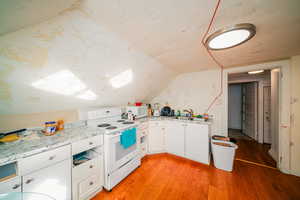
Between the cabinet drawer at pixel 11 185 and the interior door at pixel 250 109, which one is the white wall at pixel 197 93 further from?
the cabinet drawer at pixel 11 185

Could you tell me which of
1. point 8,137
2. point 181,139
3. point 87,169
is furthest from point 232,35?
point 8,137

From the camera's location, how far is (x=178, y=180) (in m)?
1.75

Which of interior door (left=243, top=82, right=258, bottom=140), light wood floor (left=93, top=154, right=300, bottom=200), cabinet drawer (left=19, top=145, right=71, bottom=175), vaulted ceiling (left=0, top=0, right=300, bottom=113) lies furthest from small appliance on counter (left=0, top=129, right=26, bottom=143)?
interior door (left=243, top=82, right=258, bottom=140)

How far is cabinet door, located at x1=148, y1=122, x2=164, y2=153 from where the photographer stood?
253 centimetres

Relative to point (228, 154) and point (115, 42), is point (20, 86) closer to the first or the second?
point (115, 42)

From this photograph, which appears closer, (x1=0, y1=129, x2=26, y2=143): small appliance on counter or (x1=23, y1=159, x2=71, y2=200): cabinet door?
(x1=23, y1=159, x2=71, y2=200): cabinet door

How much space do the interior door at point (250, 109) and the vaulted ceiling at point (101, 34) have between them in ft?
7.24

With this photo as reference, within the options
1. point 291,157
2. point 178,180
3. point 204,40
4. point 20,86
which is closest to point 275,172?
point 291,157

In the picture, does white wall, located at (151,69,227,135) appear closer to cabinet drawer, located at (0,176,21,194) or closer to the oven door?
the oven door

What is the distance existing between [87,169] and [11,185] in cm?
66

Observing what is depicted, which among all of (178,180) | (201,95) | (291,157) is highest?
(201,95)

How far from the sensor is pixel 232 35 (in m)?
1.08

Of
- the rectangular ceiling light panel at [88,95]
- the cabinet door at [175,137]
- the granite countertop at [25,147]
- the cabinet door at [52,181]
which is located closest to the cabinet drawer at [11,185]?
the cabinet door at [52,181]

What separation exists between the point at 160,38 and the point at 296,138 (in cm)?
306
